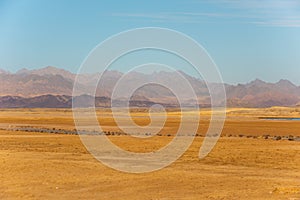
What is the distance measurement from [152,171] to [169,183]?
3542 millimetres

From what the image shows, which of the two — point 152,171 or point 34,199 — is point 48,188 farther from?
point 152,171

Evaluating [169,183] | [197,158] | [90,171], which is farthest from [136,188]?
[197,158]

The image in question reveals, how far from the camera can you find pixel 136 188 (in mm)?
19156

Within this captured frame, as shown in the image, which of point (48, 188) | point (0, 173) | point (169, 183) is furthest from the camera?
point (0, 173)

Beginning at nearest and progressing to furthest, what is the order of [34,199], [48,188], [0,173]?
[34,199] < [48,188] < [0,173]

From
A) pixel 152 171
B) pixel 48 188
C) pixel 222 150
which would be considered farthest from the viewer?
pixel 222 150

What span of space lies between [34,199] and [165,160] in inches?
505

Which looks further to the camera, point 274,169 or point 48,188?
point 274,169

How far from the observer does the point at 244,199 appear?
17188 millimetres

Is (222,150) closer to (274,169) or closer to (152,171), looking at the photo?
(274,169)

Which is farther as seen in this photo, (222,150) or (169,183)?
(222,150)

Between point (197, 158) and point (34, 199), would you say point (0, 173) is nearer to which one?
point (34, 199)

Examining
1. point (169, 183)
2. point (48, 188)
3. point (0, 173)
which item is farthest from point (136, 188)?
point (0, 173)

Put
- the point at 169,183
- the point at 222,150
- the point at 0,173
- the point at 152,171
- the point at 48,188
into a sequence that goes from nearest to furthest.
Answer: the point at 48,188, the point at 169,183, the point at 0,173, the point at 152,171, the point at 222,150
